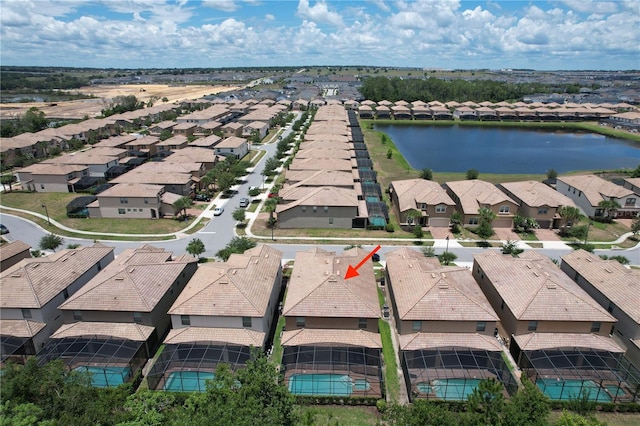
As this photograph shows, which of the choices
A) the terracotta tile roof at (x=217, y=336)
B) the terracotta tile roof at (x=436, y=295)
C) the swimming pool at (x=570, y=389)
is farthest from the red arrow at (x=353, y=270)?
the swimming pool at (x=570, y=389)

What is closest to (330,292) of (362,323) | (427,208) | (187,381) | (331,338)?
(362,323)

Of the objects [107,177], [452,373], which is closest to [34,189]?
[107,177]

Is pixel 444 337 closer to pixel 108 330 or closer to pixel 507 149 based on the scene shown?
pixel 108 330

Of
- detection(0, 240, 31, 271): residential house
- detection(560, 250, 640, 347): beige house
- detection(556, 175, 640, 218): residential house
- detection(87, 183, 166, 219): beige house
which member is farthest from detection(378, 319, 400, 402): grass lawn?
detection(556, 175, 640, 218): residential house

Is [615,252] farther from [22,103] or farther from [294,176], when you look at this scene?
[22,103]

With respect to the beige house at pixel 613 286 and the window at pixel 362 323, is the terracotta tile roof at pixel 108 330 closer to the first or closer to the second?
the window at pixel 362 323

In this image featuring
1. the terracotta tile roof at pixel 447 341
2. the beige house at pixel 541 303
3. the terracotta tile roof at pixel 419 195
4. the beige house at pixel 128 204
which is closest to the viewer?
the terracotta tile roof at pixel 447 341
